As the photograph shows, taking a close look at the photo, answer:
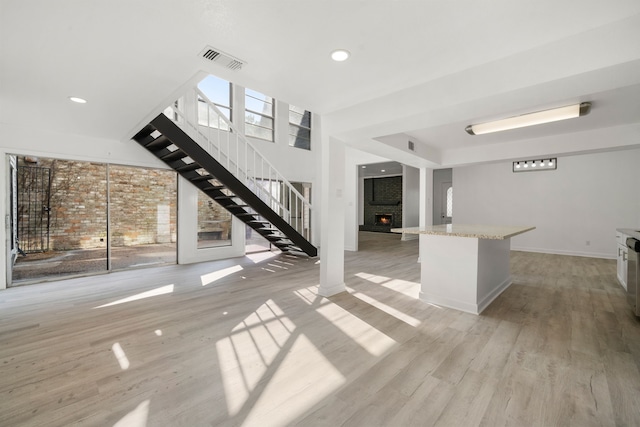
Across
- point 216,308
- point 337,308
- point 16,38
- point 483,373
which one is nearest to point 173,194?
point 216,308

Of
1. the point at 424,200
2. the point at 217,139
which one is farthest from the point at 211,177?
the point at 424,200

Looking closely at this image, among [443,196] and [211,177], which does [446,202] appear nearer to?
[443,196]

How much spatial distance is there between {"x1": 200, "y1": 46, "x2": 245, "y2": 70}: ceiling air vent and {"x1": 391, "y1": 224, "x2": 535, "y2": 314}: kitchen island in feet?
8.04

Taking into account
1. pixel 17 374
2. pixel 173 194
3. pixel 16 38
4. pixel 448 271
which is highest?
pixel 16 38

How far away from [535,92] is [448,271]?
80.3 inches

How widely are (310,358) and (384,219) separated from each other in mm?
11564

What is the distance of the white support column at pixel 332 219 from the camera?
3.81m

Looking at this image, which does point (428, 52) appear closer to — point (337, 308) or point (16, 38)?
point (337, 308)

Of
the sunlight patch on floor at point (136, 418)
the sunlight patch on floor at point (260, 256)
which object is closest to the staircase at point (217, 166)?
the sunlight patch on floor at point (260, 256)

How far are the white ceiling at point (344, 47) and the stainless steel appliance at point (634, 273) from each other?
1738mm

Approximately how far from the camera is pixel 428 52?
90.8 inches

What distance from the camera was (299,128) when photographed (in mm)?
7992

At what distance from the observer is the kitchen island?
10.5 feet

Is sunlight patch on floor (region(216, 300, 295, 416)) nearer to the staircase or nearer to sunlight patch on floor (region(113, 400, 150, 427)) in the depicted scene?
sunlight patch on floor (region(113, 400, 150, 427))
